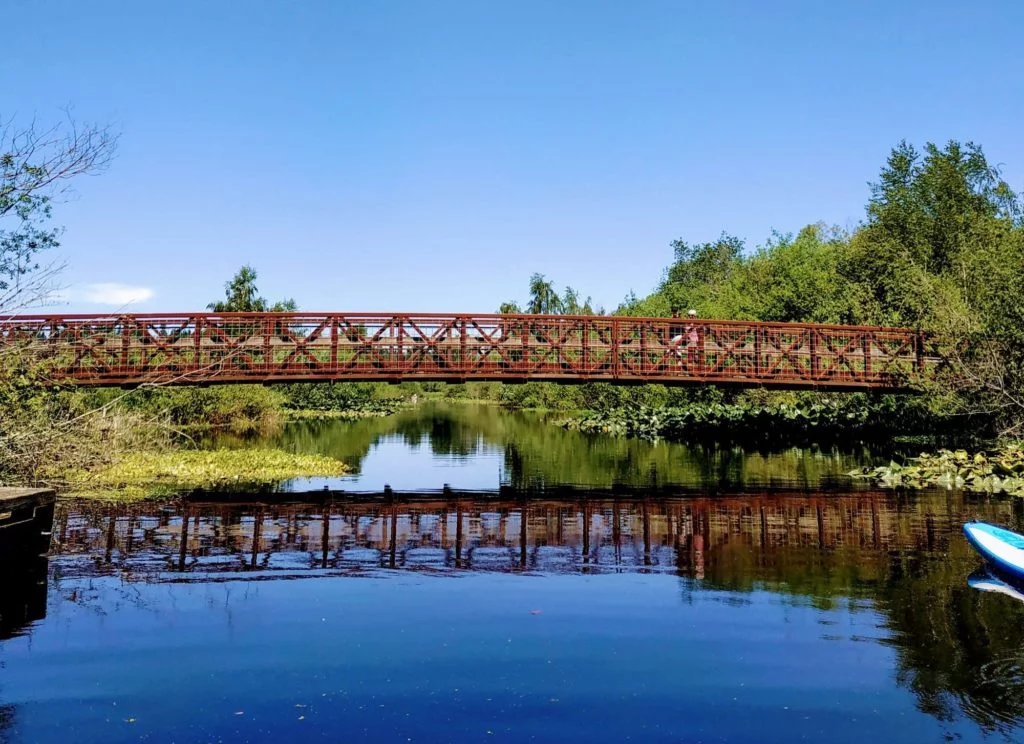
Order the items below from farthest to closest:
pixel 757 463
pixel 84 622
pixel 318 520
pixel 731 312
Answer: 1. pixel 731 312
2. pixel 757 463
3. pixel 318 520
4. pixel 84 622

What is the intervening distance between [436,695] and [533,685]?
930 mm

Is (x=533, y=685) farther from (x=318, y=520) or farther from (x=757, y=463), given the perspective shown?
(x=757, y=463)

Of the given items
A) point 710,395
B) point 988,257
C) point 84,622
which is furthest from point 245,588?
point 710,395

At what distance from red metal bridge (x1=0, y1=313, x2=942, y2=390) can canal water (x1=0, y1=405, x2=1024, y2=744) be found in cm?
1312

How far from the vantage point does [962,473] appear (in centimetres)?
2402

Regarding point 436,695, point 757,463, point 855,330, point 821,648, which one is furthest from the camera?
point 855,330

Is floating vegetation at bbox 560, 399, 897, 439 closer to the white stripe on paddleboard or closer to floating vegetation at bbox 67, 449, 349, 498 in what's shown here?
floating vegetation at bbox 67, 449, 349, 498

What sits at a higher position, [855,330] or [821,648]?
[855,330]

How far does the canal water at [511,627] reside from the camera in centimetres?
680

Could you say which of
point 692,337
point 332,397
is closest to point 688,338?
point 692,337

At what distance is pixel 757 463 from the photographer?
3055 centimetres

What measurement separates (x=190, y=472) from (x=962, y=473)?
23131 millimetres

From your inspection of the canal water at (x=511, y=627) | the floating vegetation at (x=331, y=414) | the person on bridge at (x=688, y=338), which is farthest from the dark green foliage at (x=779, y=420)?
the floating vegetation at (x=331, y=414)

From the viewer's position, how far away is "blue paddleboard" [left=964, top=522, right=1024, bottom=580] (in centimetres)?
1094
